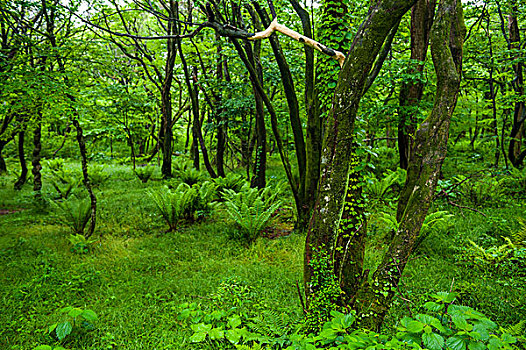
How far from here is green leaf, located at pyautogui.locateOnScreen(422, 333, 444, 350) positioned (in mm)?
1368

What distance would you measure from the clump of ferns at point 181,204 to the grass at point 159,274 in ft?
0.80

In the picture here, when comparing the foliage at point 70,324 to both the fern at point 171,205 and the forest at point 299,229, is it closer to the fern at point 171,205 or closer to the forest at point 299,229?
the forest at point 299,229

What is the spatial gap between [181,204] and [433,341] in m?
4.88

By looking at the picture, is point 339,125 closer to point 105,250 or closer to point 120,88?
point 105,250

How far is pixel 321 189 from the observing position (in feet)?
6.52

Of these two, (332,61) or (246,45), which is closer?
(332,61)

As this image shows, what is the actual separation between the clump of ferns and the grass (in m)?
0.24

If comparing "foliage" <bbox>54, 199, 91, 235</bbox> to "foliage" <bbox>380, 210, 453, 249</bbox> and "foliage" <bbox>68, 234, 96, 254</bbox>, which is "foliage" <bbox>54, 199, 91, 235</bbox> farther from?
"foliage" <bbox>380, 210, 453, 249</bbox>

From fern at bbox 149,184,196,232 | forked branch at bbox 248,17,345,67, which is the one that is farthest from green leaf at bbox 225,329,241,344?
fern at bbox 149,184,196,232

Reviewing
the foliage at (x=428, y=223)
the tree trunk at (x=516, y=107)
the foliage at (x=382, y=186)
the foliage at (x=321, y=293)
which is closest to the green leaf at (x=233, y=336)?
the foliage at (x=321, y=293)

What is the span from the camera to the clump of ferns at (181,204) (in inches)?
217

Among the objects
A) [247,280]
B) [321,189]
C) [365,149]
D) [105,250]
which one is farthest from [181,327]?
[105,250]

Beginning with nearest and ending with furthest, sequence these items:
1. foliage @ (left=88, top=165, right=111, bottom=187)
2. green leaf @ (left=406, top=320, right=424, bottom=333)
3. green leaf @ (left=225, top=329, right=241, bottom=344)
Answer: green leaf @ (left=406, top=320, right=424, bottom=333) → green leaf @ (left=225, top=329, right=241, bottom=344) → foliage @ (left=88, top=165, right=111, bottom=187)

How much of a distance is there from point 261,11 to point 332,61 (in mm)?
2802
